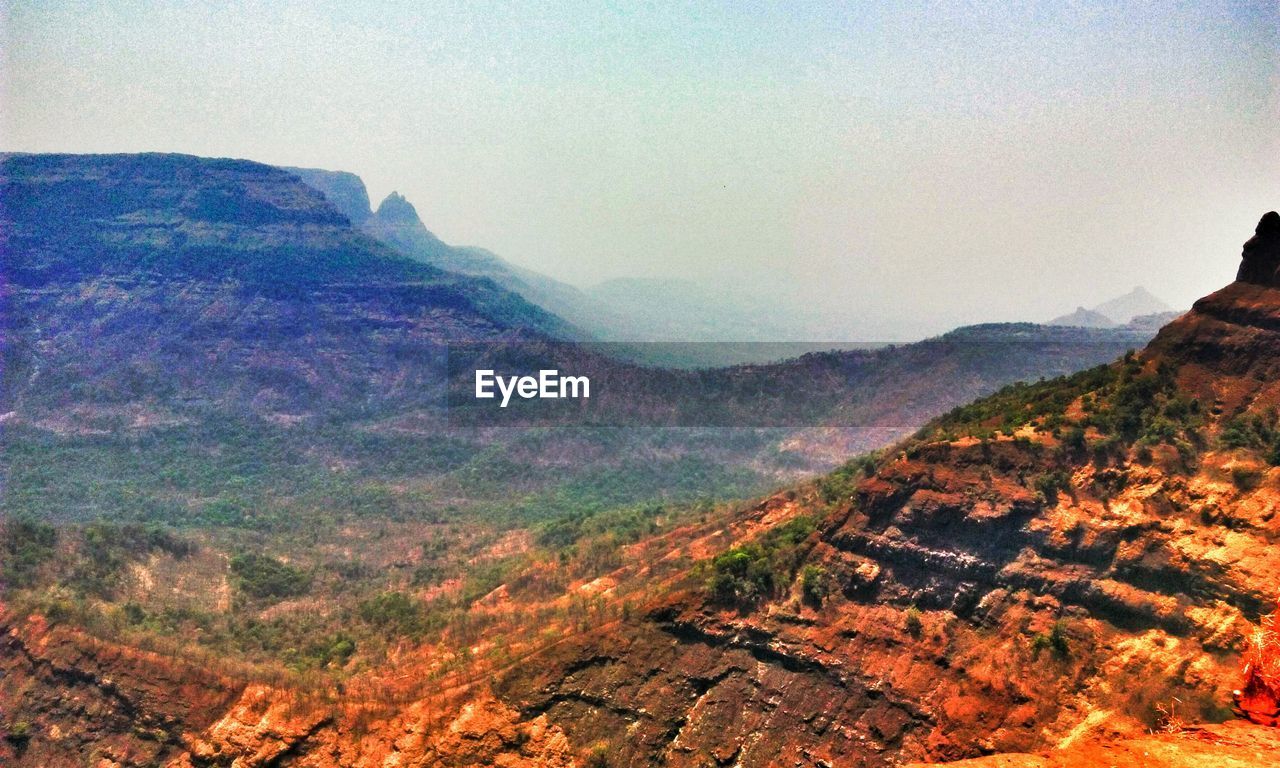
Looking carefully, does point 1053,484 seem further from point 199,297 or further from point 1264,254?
point 199,297

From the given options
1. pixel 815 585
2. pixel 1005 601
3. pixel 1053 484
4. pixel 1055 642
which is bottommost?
pixel 815 585

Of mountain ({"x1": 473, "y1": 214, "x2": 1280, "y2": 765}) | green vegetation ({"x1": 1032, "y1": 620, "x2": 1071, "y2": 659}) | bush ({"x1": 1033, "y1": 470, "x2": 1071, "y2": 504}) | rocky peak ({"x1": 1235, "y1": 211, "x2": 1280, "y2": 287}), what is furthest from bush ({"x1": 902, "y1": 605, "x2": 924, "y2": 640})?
rocky peak ({"x1": 1235, "y1": 211, "x2": 1280, "y2": 287})

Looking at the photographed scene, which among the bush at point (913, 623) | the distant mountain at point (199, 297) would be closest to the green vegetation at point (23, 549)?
the bush at point (913, 623)

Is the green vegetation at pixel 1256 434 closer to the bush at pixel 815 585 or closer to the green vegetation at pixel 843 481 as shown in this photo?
the bush at pixel 815 585

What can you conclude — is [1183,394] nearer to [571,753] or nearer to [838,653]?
[838,653]

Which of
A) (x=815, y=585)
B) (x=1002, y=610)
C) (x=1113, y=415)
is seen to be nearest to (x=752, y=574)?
(x=815, y=585)

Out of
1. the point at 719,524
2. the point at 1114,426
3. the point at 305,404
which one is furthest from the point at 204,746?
the point at 305,404
